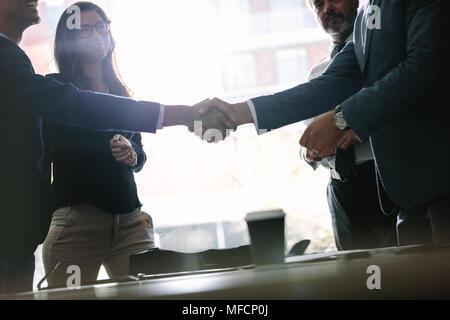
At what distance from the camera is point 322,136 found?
1.52m

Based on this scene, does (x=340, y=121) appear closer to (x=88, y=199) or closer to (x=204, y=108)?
(x=204, y=108)

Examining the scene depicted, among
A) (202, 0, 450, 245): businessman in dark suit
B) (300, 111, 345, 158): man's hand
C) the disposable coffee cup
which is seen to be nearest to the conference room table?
the disposable coffee cup

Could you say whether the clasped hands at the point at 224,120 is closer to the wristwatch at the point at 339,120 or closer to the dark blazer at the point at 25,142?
the wristwatch at the point at 339,120

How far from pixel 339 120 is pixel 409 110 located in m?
0.20

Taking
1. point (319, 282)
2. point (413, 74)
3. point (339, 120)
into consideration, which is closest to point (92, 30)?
point (339, 120)

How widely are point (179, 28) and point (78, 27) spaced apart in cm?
264

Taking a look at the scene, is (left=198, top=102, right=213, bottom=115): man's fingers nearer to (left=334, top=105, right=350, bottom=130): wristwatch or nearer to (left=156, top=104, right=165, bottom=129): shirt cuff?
(left=156, top=104, right=165, bottom=129): shirt cuff

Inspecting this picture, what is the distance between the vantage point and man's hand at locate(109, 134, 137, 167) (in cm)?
181

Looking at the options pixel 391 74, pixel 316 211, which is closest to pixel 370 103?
pixel 391 74

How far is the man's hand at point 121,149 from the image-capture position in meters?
1.81

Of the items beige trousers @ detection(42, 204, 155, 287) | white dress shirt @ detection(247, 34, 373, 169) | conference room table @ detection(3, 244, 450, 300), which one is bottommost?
conference room table @ detection(3, 244, 450, 300)

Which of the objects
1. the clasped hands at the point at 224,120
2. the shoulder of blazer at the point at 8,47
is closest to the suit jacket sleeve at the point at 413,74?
the clasped hands at the point at 224,120

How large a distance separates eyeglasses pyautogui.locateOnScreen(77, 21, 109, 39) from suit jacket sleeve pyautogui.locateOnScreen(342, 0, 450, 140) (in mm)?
1142

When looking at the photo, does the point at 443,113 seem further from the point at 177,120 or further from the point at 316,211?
the point at 316,211
